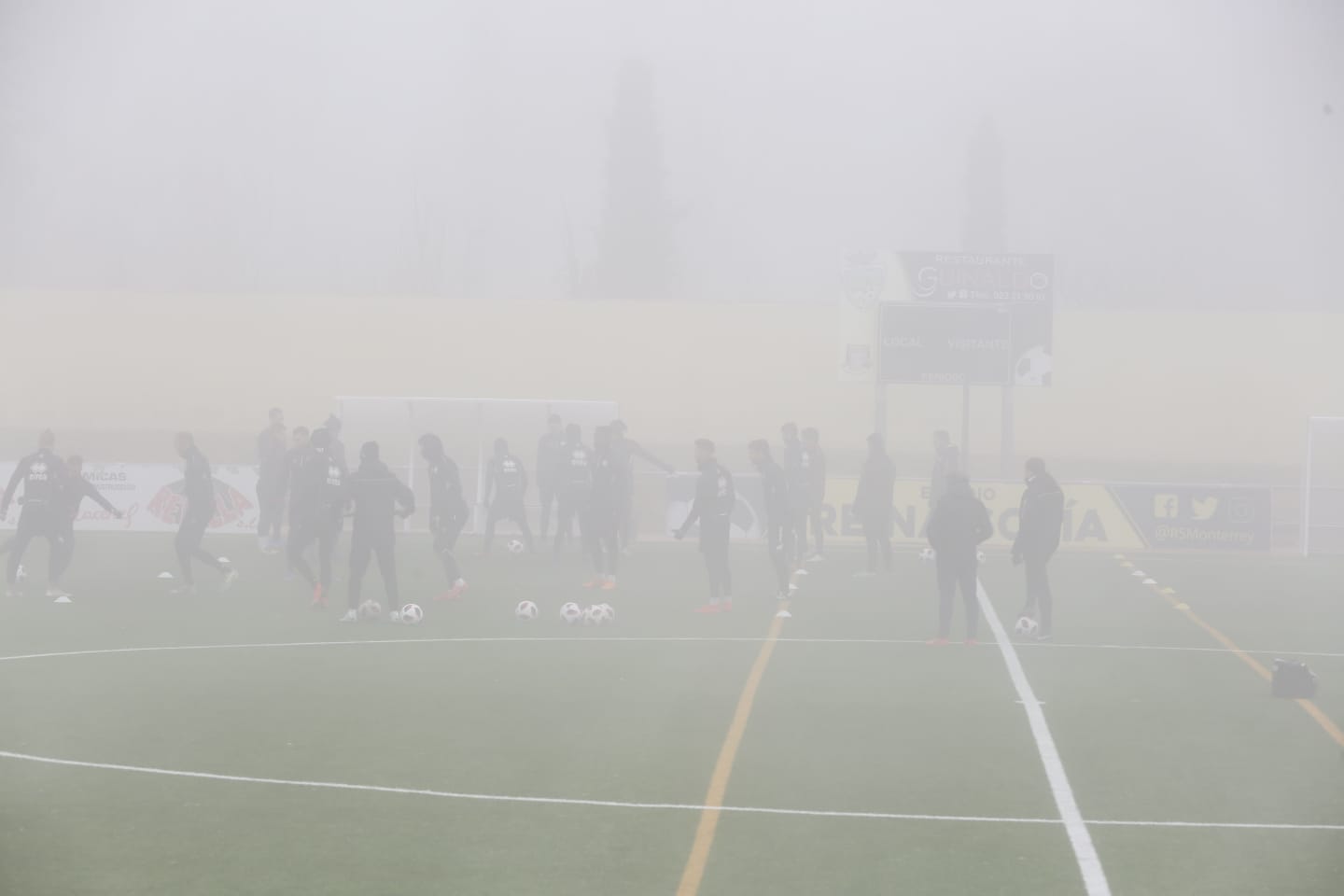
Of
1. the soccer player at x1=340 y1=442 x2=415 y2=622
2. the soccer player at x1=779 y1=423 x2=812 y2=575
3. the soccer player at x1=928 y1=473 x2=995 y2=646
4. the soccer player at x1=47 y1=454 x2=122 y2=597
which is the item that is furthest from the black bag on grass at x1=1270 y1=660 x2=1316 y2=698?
the soccer player at x1=47 y1=454 x2=122 y2=597

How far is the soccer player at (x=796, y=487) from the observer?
961 inches

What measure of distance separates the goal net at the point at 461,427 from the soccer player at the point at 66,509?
13.2 meters

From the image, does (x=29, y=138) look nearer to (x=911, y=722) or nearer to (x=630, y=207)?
(x=630, y=207)

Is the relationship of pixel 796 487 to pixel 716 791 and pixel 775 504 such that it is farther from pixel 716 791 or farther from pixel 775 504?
pixel 716 791

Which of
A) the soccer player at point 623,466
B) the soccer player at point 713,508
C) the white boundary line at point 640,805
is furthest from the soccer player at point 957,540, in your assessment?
the soccer player at point 623,466

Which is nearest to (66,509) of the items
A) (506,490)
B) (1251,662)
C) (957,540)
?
(506,490)

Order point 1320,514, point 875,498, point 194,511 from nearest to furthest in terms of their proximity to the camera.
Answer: point 194,511 → point 875,498 → point 1320,514

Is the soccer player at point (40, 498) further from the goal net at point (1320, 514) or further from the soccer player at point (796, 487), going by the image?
the goal net at point (1320, 514)

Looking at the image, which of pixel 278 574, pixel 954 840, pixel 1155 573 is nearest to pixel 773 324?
pixel 1155 573

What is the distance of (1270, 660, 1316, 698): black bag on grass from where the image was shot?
12.5 meters

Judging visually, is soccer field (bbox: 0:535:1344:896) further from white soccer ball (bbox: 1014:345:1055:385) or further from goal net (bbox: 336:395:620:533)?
white soccer ball (bbox: 1014:345:1055:385)

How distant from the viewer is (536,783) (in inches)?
357

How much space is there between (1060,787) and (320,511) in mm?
10906

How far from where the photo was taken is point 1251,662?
48.8ft
